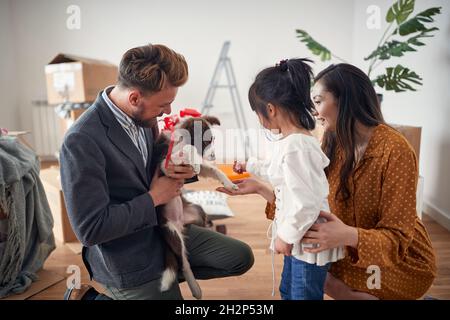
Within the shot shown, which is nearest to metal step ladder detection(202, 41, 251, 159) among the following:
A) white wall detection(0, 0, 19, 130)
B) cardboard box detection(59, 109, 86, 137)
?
cardboard box detection(59, 109, 86, 137)

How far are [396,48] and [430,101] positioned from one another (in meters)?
0.26

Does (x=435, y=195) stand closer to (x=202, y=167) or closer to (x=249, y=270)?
(x=249, y=270)

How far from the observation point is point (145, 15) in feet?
2.62

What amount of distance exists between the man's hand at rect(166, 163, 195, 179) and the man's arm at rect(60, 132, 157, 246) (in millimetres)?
73

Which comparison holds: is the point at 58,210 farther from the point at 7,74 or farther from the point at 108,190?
the point at 108,190

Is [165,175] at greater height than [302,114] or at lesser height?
lesser

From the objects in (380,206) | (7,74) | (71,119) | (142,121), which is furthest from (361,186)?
(7,74)

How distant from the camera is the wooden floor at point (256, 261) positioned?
36.9 inches

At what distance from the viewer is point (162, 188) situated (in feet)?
2.51

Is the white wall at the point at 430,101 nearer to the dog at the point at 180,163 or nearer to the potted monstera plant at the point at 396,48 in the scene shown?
the potted monstera plant at the point at 396,48

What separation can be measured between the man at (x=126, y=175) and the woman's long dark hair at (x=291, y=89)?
180 millimetres

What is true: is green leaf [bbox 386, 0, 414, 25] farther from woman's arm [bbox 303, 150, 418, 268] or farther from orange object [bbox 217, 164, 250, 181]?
orange object [bbox 217, 164, 250, 181]
